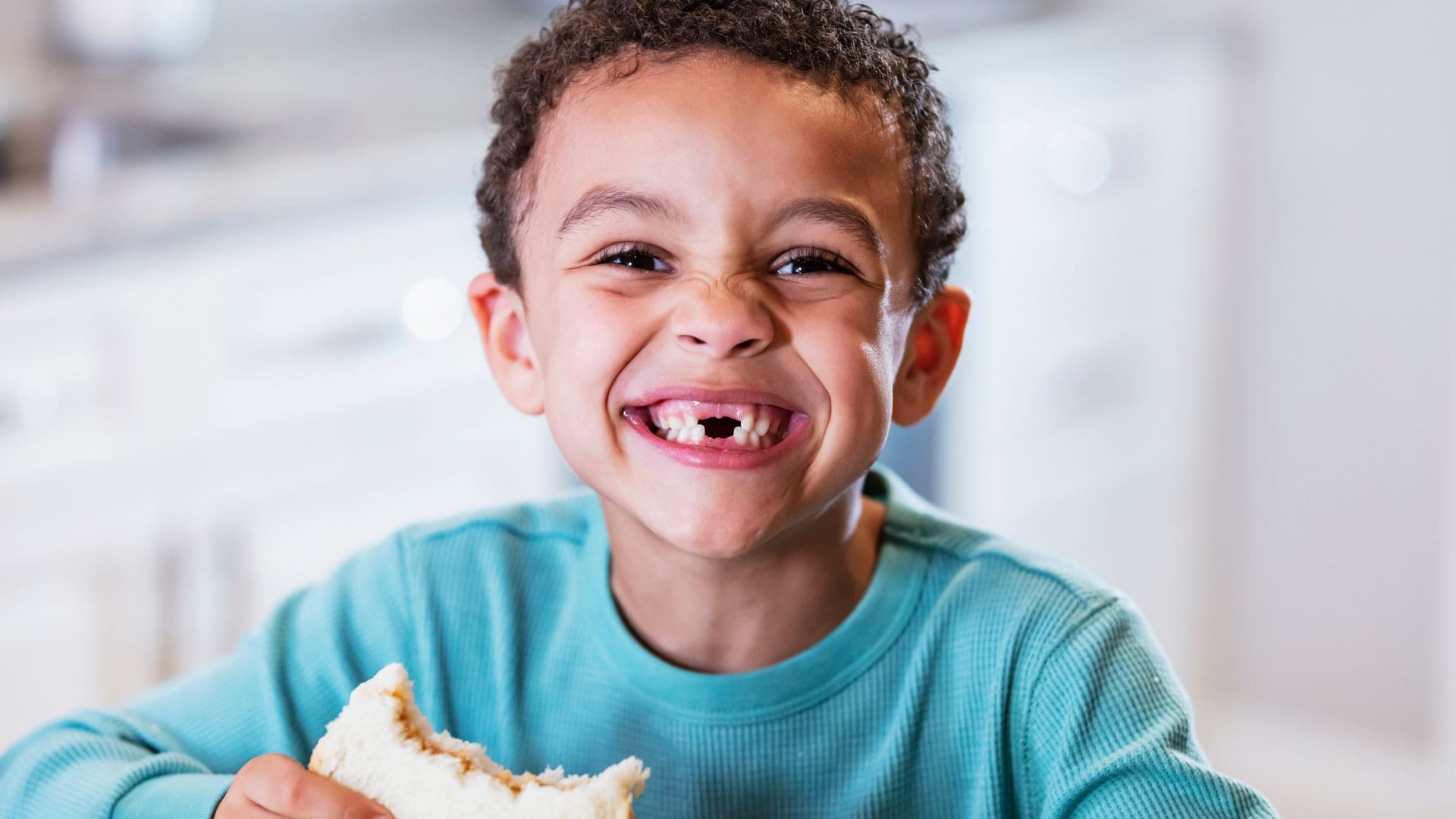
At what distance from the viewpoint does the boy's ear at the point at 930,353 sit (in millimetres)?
1032

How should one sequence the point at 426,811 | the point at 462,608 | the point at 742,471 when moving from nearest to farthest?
the point at 426,811 < the point at 742,471 < the point at 462,608

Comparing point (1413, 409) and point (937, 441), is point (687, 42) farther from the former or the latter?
point (1413, 409)

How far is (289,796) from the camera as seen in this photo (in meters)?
0.81

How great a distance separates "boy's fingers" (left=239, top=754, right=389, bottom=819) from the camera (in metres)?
0.80

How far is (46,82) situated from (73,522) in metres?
0.81

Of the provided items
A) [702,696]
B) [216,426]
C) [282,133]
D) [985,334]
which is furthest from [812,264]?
[985,334]

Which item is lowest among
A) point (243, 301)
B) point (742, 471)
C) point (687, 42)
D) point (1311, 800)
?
point (1311, 800)

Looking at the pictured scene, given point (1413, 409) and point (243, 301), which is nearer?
point (243, 301)

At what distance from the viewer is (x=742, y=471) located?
35.0 inches

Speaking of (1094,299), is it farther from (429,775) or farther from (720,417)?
(429,775)

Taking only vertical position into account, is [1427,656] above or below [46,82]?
below

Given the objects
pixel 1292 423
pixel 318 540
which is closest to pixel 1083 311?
pixel 1292 423

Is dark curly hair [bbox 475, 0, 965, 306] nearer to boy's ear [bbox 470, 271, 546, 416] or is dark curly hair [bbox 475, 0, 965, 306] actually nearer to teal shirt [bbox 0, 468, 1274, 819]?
boy's ear [bbox 470, 271, 546, 416]

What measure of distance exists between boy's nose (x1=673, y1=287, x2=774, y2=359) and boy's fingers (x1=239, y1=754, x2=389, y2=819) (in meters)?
0.29
